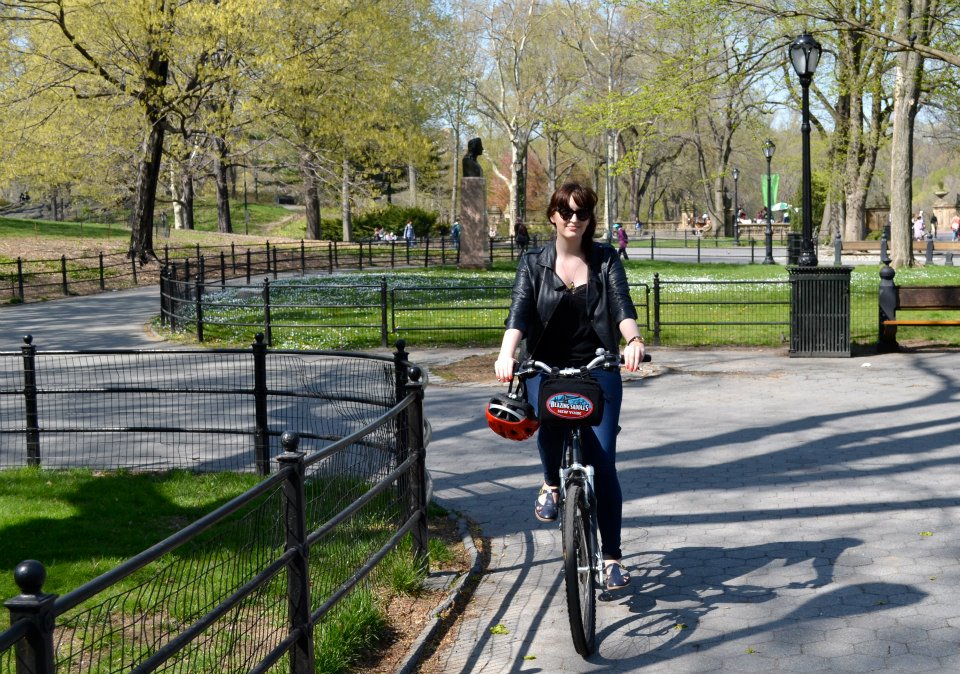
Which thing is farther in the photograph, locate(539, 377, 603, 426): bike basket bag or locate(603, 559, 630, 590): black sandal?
locate(603, 559, 630, 590): black sandal

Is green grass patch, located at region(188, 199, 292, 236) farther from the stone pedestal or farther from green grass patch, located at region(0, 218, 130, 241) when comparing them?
the stone pedestal

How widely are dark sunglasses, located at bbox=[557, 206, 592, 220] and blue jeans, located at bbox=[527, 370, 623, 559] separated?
2.43 feet

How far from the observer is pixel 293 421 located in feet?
36.4

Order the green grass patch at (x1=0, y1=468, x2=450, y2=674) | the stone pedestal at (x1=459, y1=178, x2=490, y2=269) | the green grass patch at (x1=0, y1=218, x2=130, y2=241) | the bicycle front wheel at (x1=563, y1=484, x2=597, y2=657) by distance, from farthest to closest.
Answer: the green grass patch at (x1=0, y1=218, x2=130, y2=241), the stone pedestal at (x1=459, y1=178, x2=490, y2=269), the bicycle front wheel at (x1=563, y1=484, x2=597, y2=657), the green grass patch at (x1=0, y1=468, x2=450, y2=674)

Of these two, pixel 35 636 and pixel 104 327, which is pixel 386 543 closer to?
pixel 35 636

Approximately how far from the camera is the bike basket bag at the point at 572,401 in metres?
5.09

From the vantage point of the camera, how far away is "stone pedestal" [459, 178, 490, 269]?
36156 millimetres

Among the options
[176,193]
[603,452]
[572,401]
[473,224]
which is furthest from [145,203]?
[572,401]

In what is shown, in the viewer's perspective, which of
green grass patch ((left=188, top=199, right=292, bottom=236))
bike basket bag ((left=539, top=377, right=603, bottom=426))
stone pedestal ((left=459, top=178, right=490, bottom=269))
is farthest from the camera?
green grass patch ((left=188, top=199, right=292, bottom=236))

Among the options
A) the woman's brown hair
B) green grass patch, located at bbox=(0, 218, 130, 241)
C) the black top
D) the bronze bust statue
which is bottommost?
the black top

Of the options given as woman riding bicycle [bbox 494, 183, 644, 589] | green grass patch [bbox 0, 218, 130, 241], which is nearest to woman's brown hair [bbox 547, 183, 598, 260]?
woman riding bicycle [bbox 494, 183, 644, 589]

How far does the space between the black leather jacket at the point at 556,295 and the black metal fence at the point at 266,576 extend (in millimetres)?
861

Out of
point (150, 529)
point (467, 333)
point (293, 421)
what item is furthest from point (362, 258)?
point (150, 529)

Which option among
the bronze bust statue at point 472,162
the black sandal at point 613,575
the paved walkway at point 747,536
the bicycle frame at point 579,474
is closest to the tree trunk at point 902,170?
the bronze bust statue at point 472,162
